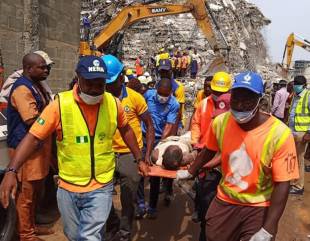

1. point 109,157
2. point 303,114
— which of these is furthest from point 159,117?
point 303,114

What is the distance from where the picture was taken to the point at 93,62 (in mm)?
3031

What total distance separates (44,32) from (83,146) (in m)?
6.98

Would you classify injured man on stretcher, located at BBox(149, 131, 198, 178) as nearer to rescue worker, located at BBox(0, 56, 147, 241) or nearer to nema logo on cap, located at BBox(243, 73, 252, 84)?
rescue worker, located at BBox(0, 56, 147, 241)

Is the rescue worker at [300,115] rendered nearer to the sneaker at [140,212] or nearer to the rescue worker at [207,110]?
the rescue worker at [207,110]

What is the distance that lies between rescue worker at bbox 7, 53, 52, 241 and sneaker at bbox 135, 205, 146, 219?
4.88 feet

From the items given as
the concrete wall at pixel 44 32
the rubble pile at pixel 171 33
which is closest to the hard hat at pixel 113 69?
the concrete wall at pixel 44 32

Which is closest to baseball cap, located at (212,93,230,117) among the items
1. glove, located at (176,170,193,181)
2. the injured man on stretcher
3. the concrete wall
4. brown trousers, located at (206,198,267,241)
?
the injured man on stretcher

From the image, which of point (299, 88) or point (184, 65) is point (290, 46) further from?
point (299, 88)

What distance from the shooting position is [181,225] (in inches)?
212

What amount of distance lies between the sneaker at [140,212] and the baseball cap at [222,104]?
172 cm

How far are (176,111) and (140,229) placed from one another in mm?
1555

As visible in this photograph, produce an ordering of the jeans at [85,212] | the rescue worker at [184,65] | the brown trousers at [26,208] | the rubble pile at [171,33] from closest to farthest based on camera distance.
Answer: the jeans at [85,212], the brown trousers at [26,208], the rescue worker at [184,65], the rubble pile at [171,33]

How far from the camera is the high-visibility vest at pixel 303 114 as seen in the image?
681cm

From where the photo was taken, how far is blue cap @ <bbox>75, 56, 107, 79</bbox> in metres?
2.99
